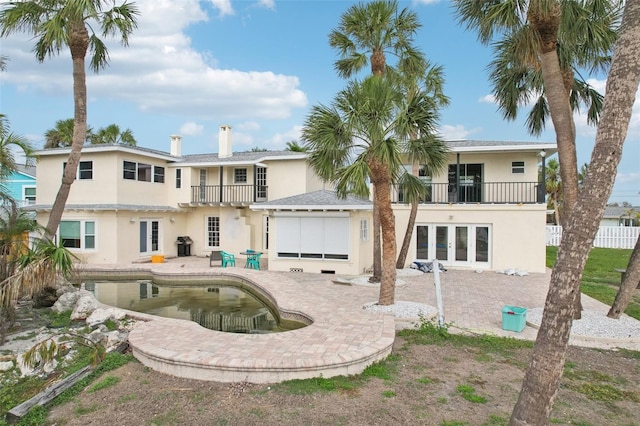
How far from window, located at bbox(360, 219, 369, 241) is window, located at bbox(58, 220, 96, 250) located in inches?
532

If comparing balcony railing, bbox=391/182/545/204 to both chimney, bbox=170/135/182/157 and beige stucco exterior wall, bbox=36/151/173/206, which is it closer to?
beige stucco exterior wall, bbox=36/151/173/206

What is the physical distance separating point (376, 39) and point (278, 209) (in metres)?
8.17

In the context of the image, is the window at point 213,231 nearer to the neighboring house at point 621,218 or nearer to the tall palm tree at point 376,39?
the tall palm tree at point 376,39

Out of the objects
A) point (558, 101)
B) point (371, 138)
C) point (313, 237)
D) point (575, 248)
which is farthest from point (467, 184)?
point (575, 248)

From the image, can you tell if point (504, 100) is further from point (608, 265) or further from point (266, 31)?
point (608, 265)

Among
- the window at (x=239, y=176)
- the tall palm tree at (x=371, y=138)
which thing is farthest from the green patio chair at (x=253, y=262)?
the tall palm tree at (x=371, y=138)

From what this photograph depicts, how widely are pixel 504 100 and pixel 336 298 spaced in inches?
307

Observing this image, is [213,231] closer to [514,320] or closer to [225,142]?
[225,142]

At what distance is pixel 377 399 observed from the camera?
5445 millimetres

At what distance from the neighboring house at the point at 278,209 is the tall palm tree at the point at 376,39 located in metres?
3.46

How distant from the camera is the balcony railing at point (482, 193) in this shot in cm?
1886

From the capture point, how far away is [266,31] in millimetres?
18000

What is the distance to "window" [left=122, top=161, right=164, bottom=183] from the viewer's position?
2041 centimetres

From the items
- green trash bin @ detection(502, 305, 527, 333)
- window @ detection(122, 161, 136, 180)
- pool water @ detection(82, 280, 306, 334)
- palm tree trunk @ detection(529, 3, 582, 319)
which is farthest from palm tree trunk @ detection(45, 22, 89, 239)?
green trash bin @ detection(502, 305, 527, 333)
